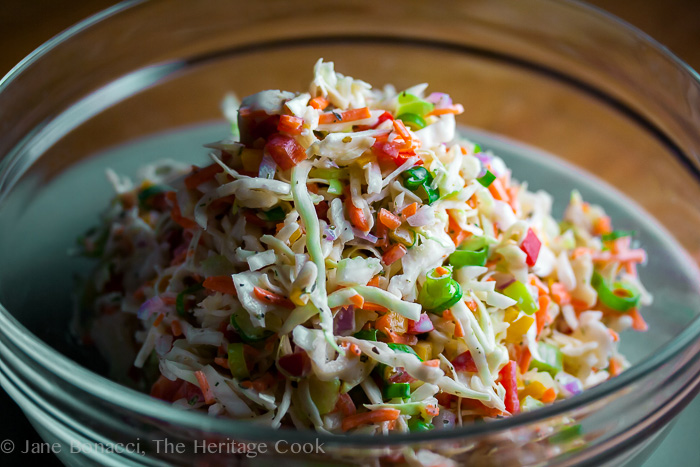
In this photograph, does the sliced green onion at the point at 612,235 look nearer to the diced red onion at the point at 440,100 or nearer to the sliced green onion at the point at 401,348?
the diced red onion at the point at 440,100

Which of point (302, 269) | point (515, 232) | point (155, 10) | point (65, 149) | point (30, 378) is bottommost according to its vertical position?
point (30, 378)

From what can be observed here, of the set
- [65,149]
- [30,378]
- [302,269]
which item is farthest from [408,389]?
[65,149]

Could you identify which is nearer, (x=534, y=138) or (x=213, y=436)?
(x=213, y=436)

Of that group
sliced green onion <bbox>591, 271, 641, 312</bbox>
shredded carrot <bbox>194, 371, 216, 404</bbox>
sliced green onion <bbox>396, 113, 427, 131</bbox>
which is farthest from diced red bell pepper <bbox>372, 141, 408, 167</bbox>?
A: sliced green onion <bbox>591, 271, 641, 312</bbox>

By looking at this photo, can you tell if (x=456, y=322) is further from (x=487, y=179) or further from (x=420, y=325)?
(x=487, y=179)

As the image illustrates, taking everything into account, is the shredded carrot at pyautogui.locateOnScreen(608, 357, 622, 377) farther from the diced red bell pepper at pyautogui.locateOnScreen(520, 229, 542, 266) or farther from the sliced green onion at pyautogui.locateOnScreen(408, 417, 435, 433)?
the sliced green onion at pyautogui.locateOnScreen(408, 417, 435, 433)

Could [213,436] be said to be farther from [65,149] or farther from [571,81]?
[571,81]

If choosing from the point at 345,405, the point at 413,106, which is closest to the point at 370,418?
the point at 345,405
